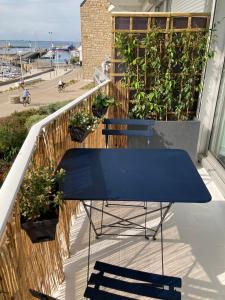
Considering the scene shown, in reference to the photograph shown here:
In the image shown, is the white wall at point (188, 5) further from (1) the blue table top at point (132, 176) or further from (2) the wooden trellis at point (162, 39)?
(1) the blue table top at point (132, 176)

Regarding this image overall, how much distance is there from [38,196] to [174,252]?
5.02ft

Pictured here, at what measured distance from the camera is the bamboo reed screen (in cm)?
111

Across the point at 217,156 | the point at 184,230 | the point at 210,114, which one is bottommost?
the point at 184,230

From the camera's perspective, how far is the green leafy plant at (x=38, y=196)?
1332mm

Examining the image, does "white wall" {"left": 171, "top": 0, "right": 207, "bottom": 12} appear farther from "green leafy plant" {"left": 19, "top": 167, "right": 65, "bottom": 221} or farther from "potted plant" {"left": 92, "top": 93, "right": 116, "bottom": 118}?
"green leafy plant" {"left": 19, "top": 167, "right": 65, "bottom": 221}

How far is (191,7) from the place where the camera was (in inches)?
187

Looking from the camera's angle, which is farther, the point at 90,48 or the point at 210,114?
the point at 90,48

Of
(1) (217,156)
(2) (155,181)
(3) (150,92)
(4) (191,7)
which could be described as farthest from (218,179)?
→ (4) (191,7)

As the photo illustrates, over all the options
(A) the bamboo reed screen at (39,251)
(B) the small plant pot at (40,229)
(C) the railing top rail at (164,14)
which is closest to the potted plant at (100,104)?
(A) the bamboo reed screen at (39,251)

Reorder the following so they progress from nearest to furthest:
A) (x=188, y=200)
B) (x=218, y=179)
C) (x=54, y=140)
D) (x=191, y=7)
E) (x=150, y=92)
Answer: (x=188, y=200) → (x=54, y=140) → (x=218, y=179) → (x=150, y=92) → (x=191, y=7)

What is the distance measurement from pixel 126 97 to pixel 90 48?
16647 mm

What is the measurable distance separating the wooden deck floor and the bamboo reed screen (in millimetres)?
138

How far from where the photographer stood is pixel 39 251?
1645 millimetres

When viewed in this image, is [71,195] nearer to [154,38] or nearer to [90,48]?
[154,38]
